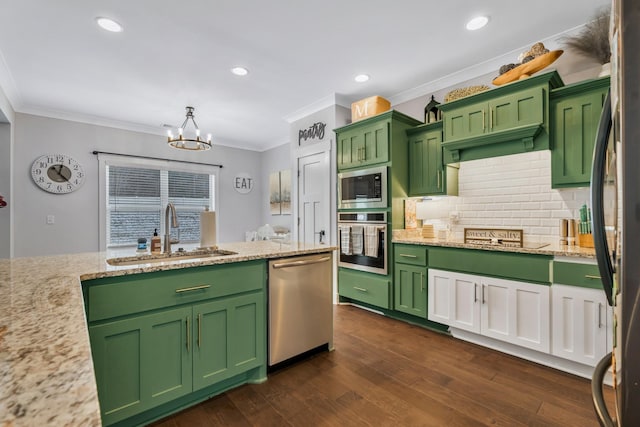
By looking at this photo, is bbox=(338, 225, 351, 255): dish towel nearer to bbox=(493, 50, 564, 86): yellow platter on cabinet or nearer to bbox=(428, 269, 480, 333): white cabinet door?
bbox=(428, 269, 480, 333): white cabinet door

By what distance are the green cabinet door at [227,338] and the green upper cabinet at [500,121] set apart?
7.67 feet

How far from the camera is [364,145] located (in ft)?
11.6

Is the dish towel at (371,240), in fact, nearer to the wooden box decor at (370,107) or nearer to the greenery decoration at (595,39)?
the wooden box decor at (370,107)

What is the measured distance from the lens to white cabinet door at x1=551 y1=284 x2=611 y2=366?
2.01 m

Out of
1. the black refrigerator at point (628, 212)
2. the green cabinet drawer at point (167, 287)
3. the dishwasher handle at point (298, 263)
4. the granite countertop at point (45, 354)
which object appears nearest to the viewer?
the granite countertop at point (45, 354)

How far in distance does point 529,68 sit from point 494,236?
145 centimetres

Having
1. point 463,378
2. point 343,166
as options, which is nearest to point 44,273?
point 463,378

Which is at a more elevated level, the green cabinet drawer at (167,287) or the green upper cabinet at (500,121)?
the green upper cabinet at (500,121)

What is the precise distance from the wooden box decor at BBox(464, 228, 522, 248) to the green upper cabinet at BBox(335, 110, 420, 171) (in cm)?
109

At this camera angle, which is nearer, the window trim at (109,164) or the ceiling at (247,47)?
the ceiling at (247,47)

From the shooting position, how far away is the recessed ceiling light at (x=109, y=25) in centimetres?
237

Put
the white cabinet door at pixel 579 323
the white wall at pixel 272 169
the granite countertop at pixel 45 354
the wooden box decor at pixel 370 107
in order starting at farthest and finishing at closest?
the white wall at pixel 272 169 < the wooden box decor at pixel 370 107 < the white cabinet door at pixel 579 323 < the granite countertop at pixel 45 354

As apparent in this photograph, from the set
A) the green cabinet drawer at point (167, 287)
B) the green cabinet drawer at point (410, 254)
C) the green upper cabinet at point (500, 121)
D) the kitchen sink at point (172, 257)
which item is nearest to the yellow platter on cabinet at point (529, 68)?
the green upper cabinet at point (500, 121)

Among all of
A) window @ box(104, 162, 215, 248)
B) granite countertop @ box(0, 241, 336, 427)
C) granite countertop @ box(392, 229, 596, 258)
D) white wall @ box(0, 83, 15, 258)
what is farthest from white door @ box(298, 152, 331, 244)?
white wall @ box(0, 83, 15, 258)
